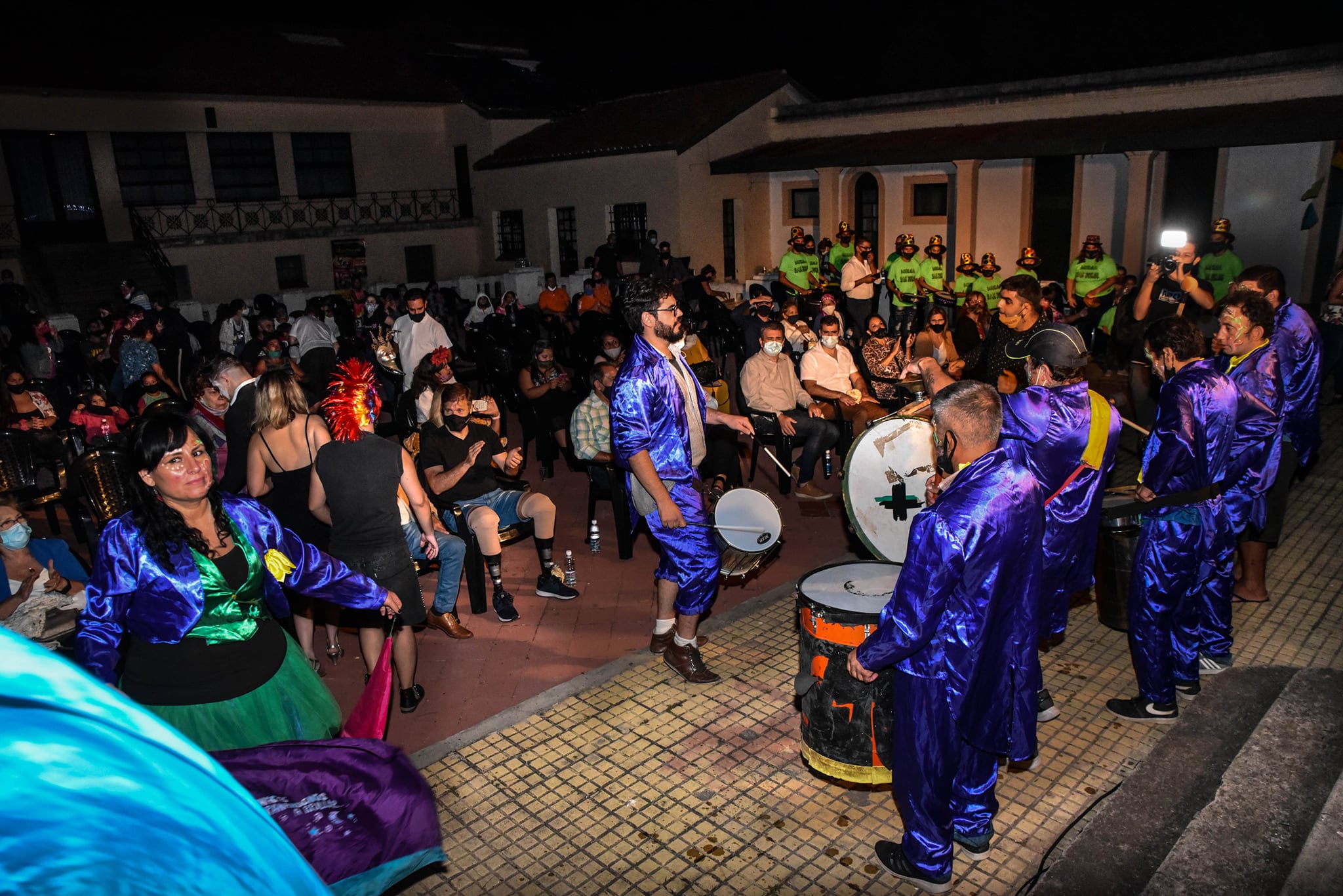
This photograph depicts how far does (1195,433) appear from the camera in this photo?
425 cm

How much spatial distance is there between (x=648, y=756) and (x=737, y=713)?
557 mm

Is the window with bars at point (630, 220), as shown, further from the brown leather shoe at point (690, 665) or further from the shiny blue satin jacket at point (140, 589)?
the shiny blue satin jacket at point (140, 589)

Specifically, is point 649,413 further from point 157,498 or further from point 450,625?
point 157,498

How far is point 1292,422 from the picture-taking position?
586cm

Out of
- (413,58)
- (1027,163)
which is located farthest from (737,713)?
(413,58)

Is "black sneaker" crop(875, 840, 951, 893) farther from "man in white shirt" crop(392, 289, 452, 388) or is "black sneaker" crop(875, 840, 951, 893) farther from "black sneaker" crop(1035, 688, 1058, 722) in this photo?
→ "man in white shirt" crop(392, 289, 452, 388)

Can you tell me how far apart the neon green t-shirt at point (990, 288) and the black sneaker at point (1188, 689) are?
8.68 m

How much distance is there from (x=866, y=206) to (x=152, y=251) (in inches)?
678

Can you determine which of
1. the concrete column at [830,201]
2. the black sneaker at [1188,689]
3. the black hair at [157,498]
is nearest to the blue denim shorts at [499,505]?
the black hair at [157,498]

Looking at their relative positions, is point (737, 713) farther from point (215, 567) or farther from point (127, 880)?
point (127, 880)

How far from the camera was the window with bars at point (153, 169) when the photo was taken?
24.1 m

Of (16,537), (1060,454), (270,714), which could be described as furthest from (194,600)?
(1060,454)

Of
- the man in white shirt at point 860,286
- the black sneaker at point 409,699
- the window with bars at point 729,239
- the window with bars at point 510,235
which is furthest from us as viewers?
the window with bars at point 510,235

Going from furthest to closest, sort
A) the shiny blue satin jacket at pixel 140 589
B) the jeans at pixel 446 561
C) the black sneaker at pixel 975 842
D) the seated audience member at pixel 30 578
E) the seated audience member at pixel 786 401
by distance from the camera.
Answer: the seated audience member at pixel 786 401 → the jeans at pixel 446 561 → the seated audience member at pixel 30 578 → the black sneaker at pixel 975 842 → the shiny blue satin jacket at pixel 140 589
